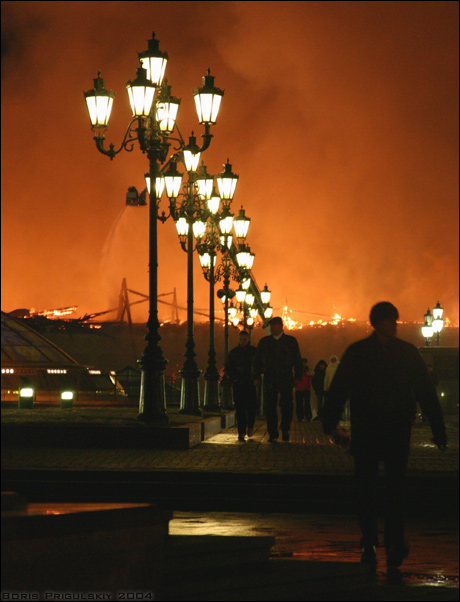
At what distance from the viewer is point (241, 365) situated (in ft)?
54.0

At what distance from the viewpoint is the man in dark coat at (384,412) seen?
255 inches

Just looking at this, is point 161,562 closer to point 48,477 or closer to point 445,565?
point 445,565

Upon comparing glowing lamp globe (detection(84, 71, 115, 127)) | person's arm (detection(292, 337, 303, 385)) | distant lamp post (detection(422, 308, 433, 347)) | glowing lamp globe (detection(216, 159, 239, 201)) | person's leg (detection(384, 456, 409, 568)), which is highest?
glowing lamp globe (detection(216, 159, 239, 201))

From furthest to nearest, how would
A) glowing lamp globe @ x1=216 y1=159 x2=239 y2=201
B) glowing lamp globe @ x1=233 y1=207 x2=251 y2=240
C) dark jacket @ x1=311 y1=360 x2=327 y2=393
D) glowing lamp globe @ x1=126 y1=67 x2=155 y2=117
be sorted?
glowing lamp globe @ x1=233 y1=207 x2=251 y2=240 < dark jacket @ x1=311 y1=360 x2=327 y2=393 < glowing lamp globe @ x1=216 y1=159 x2=239 y2=201 < glowing lamp globe @ x1=126 y1=67 x2=155 y2=117

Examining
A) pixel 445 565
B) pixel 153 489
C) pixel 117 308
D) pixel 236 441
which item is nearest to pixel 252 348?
pixel 236 441

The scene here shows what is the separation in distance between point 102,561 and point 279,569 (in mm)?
1310

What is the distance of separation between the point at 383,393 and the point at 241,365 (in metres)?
9.99

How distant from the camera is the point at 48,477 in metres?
10.8

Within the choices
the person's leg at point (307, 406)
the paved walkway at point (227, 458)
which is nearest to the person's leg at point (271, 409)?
the paved walkway at point (227, 458)

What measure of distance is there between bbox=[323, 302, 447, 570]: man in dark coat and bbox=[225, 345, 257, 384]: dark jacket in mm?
9760

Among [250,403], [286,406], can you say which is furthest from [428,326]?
[286,406]

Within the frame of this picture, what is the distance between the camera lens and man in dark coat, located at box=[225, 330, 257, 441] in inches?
648

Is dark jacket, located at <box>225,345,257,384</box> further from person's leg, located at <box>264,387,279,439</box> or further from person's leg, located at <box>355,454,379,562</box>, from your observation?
person's leg, located at <box>355,454,379,562</box>

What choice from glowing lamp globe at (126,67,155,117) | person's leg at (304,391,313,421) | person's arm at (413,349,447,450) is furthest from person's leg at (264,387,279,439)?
person's leg at (304,391,313,421)
